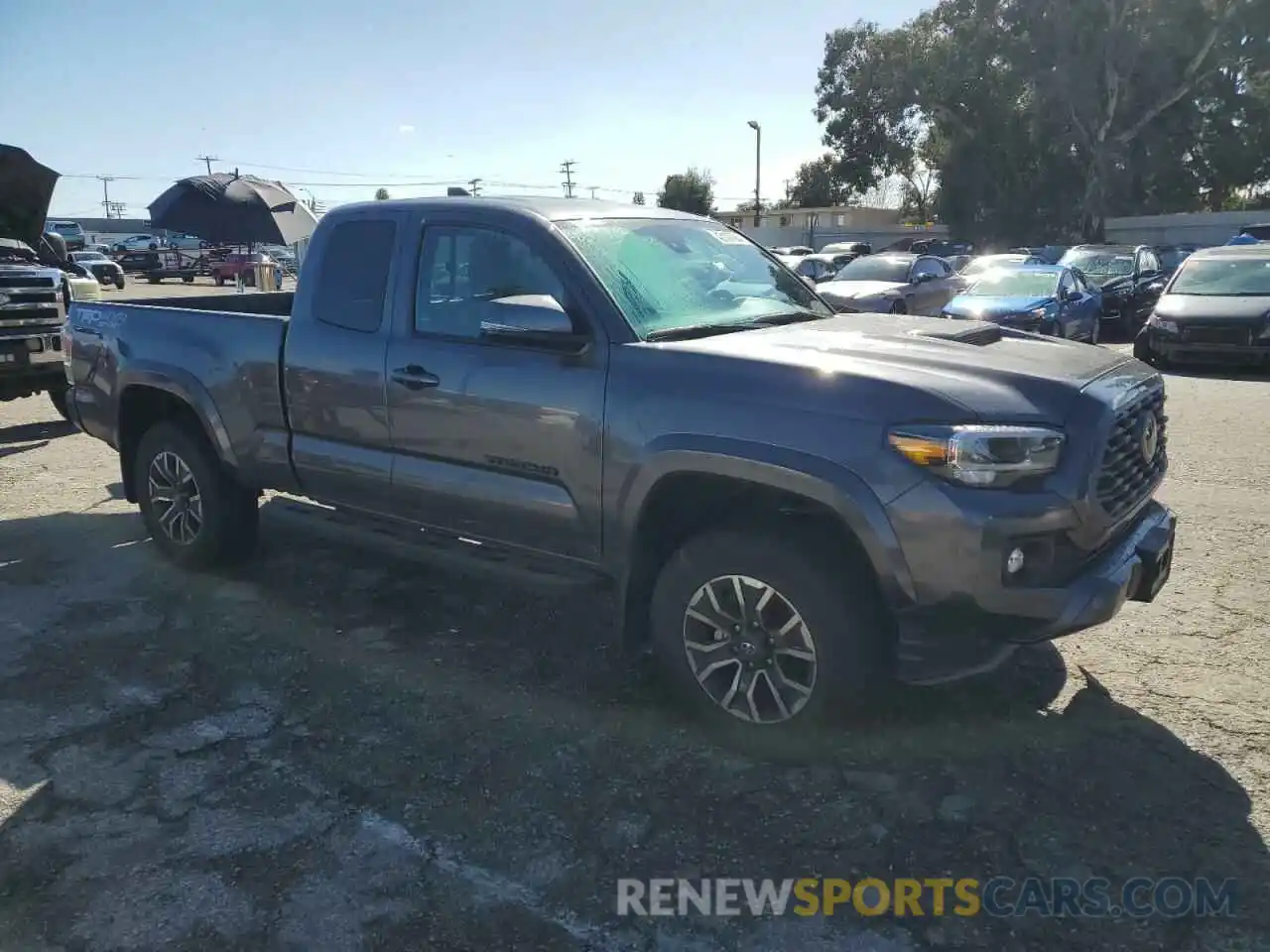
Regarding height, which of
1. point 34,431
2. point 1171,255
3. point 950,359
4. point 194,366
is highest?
point 1171,255

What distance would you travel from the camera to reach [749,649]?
11.4ft

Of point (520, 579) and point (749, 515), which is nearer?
point (749, 515)

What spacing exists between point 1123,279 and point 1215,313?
5.96 m

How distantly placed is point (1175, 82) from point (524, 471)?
150ft

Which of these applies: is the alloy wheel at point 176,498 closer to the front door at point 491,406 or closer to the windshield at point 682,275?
the front door at point 491,406

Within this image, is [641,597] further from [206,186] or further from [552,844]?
[206,186]

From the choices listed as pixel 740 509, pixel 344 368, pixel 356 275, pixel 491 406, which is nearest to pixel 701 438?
pixel 740 509

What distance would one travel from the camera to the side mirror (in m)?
3.71

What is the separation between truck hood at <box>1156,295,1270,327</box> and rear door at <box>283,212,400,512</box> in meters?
11.6

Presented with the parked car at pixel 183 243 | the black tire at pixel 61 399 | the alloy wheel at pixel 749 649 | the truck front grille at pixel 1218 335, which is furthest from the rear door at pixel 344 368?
the parked car at pixel 183 243

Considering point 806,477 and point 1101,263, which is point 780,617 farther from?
point 1101,263

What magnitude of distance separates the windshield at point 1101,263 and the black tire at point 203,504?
17302 mm

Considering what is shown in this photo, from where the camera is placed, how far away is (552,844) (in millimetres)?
3014

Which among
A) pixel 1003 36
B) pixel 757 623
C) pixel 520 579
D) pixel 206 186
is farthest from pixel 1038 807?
pixel 1003 36
